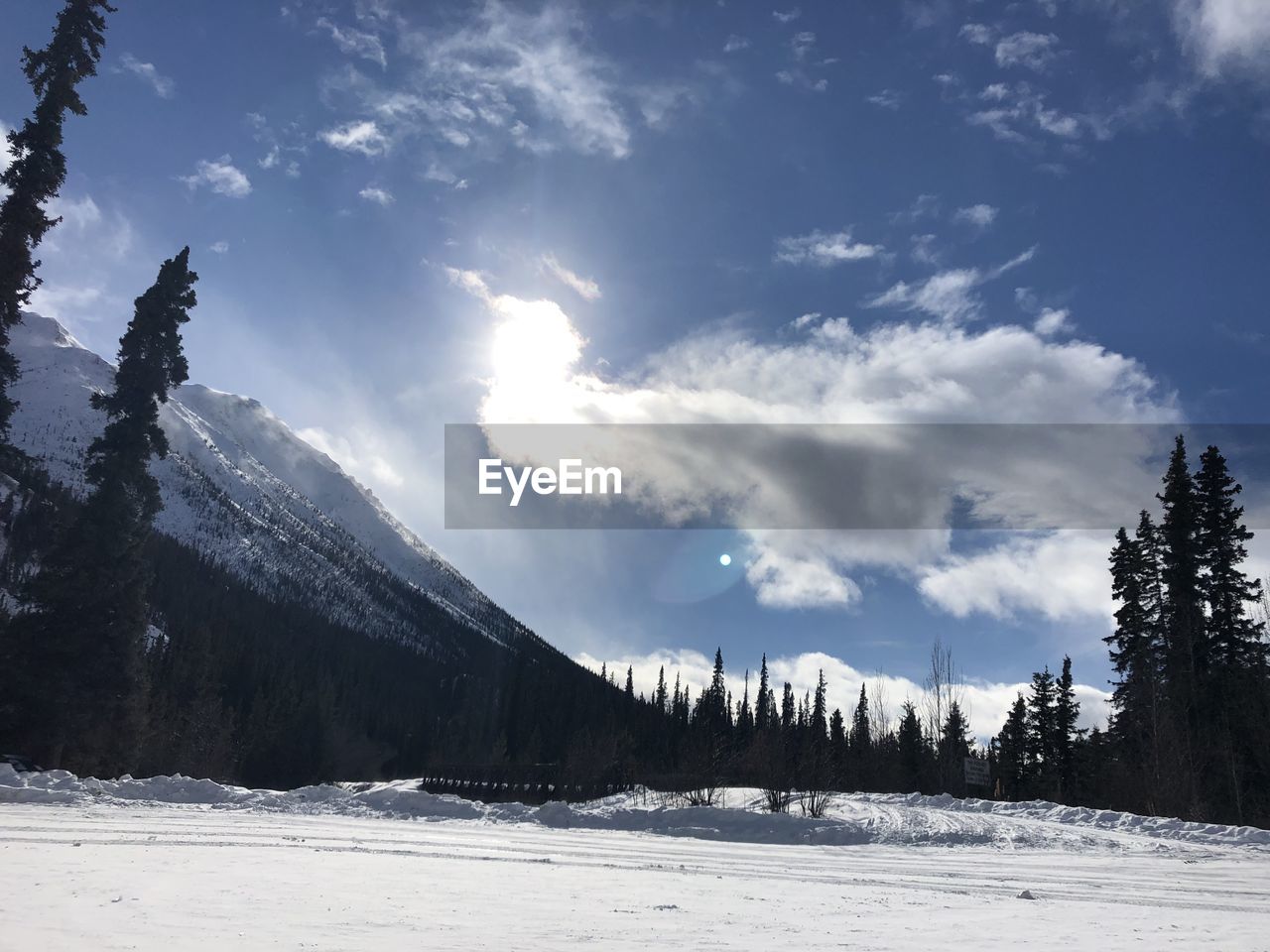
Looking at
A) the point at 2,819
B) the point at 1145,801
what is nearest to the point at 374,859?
the point at 2,819

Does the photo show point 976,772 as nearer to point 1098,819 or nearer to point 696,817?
point 1098,819

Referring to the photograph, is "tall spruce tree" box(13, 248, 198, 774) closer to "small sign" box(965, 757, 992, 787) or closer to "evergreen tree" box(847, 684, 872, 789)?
"small sign" box(965, 757, 992, 787)

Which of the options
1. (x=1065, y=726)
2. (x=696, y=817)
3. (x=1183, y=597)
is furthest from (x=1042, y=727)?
(x=696, y=817)

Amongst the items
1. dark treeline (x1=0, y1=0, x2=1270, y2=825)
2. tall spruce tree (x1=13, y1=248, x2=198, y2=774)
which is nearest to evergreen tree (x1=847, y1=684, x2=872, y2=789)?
dark treeline (x1=0, y1=0, x2=1270, y2=825)

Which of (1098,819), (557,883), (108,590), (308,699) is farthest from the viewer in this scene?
(308,699)

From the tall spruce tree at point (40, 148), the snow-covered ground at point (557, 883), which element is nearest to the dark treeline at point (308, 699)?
the tall spruce tree at point (40, 148)
